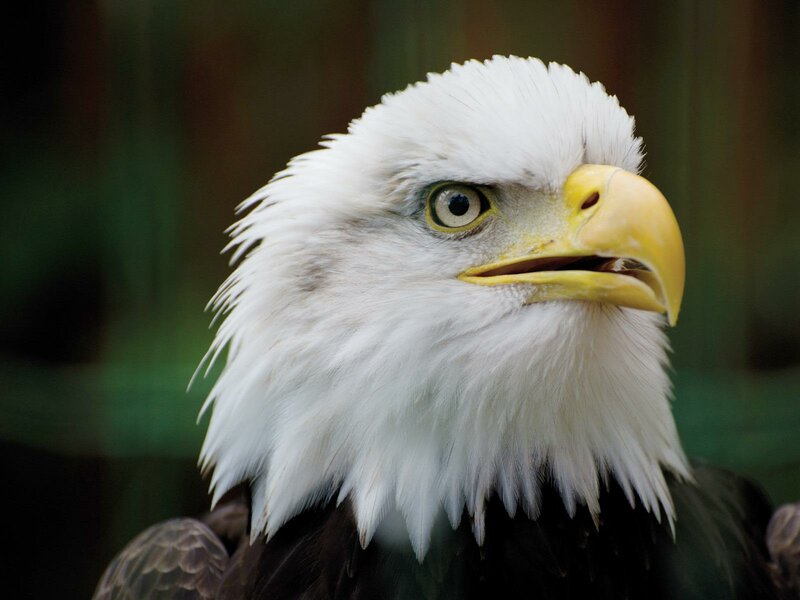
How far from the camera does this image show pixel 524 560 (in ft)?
3.43

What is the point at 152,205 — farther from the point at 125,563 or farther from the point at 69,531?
the point at 69,531

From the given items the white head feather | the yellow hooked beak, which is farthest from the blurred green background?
the yellow hooked beak

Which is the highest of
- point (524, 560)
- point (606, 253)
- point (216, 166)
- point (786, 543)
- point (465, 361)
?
point (216, 166)

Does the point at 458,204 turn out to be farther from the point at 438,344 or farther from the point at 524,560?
the point at 524,560

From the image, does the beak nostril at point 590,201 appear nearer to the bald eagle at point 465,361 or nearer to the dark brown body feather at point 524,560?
the bald eagle at point 465,361

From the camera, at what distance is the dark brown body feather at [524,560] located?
104 cm

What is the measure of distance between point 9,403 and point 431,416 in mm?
701

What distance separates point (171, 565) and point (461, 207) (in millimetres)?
697

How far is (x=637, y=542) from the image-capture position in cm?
109

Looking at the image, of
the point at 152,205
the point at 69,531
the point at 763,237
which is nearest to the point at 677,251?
the point at 763,237

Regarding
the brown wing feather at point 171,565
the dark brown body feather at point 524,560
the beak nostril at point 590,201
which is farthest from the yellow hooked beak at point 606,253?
the brown wing feather at point 171,565

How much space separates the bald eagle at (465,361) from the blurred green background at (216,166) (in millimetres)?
205

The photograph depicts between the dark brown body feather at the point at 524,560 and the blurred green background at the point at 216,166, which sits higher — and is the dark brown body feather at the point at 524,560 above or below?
below

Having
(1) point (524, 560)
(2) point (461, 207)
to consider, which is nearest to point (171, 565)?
(1) point (524, 560)
